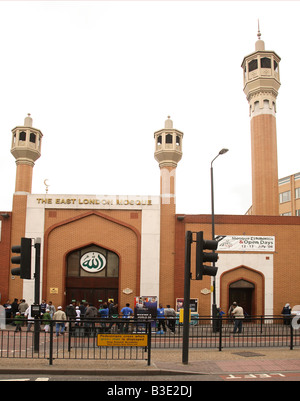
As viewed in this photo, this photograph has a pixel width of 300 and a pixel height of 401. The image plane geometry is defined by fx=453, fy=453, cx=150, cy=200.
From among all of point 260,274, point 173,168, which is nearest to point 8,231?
point 173,168

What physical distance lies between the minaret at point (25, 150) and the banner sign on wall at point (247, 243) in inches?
480

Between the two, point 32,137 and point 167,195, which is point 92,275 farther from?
point 32,137

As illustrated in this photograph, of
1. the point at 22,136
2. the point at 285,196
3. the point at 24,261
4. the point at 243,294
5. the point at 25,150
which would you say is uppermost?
the point at 285,196

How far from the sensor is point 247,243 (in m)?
26.2

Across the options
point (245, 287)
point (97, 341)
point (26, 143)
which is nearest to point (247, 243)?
point (245, 287)

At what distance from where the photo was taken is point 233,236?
1032 inches

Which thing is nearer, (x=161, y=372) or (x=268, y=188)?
(x=161, y=372)

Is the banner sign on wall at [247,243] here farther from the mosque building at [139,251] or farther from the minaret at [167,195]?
the minaret at [167,195]

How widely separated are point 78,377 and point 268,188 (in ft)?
79.6

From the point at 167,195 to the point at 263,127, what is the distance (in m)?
9.73

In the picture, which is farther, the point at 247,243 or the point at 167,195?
the point at 167,195

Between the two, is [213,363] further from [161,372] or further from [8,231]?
[8,231]

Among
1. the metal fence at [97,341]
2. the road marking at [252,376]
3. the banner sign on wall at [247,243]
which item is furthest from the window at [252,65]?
the road marking at [252,376]

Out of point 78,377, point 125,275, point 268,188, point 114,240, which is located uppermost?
point 268,188
